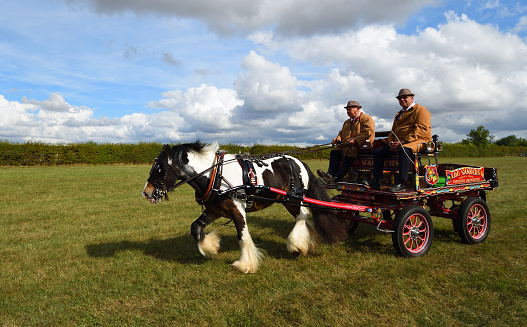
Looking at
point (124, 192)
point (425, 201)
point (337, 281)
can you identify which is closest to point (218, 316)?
point (337, 281)

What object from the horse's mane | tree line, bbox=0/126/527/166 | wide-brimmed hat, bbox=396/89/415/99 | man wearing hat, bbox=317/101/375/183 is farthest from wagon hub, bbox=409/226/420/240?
tree line, bbox=0/126/527/166

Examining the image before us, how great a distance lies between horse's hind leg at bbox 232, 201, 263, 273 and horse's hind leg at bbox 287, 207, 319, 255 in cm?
63

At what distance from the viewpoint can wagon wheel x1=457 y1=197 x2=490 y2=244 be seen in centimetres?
587

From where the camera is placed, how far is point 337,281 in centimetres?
446

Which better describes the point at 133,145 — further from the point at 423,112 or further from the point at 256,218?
the point at 423,112

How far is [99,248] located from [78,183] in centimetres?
1206

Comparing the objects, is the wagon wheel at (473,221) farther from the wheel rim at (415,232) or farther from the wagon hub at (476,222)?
the wheel rim at (415,232)

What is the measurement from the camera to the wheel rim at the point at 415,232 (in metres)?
5.39

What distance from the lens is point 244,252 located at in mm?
4910

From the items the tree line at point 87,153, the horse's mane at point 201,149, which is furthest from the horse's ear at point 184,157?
the tree line at point 87,153

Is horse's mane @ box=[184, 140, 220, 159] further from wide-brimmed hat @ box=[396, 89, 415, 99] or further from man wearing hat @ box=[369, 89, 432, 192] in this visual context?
wide-brimmed hat @ box=[396, 89, 415, 99]

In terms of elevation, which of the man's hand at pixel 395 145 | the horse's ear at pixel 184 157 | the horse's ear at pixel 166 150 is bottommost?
the horse's ear at pixel 184 157

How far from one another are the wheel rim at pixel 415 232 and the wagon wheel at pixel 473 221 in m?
0.83

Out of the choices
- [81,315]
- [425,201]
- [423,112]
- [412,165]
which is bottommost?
[81,315]
